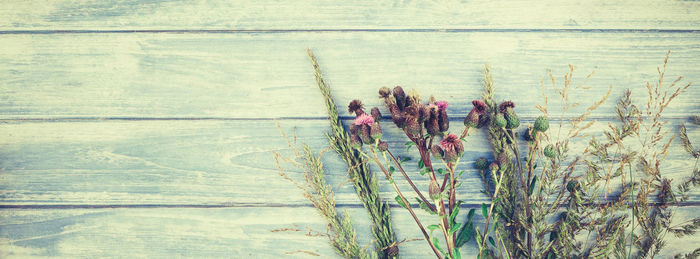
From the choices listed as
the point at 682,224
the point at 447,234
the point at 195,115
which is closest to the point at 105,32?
the point at 195,115

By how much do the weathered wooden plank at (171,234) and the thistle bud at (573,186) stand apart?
0.88 ft

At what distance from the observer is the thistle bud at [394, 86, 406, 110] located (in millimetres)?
883

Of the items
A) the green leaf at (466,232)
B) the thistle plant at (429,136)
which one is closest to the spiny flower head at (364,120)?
the thistle plant at (429,136)

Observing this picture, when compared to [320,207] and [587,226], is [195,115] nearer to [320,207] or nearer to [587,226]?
[320,207]

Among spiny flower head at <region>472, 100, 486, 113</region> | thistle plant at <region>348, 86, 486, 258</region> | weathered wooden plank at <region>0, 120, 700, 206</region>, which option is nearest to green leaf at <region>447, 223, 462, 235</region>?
thistle plant at <region>348, 86, 486, 258</region>

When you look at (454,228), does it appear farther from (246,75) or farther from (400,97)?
(246,75)

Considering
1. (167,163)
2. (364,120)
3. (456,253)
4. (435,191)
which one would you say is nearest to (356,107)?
(364,120)

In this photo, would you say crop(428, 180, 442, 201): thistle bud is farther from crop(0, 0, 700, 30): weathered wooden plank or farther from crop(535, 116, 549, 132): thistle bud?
crop(0, 0, 700, 30): weathered wooden plank

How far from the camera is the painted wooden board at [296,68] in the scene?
37.8 inches

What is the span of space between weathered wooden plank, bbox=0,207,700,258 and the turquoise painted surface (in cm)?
1

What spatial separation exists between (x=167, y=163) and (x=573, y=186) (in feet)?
3.23

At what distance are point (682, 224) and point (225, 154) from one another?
1.18 meters

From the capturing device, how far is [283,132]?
38.2 inches

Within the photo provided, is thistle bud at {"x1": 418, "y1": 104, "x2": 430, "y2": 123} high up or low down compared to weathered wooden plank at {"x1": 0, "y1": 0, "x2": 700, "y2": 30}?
down
